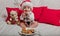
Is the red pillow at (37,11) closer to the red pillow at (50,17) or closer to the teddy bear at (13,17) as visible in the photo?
the red pillow at (50,17)

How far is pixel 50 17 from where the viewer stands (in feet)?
5.47

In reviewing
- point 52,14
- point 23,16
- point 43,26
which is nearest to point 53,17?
point 52,14

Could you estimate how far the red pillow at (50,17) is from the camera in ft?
5.25

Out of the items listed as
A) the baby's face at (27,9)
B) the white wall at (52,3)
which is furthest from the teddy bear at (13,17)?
the white wall at (52,3)

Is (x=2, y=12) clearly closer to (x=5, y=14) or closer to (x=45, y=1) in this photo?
(x=5, y=14)

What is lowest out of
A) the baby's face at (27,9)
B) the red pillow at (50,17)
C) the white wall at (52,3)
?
the red pillow at (50,17)

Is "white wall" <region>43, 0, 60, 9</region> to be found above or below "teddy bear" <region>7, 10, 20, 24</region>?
above

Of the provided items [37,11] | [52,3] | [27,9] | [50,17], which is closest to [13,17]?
[27,9]

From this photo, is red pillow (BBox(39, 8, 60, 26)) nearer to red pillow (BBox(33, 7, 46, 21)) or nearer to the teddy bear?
red pillow (BBox(33, 7, 46, 21))

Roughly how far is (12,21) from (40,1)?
1.89 feet

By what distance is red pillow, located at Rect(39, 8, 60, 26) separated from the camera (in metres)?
1.60

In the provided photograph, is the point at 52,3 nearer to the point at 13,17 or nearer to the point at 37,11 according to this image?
the point at 37,11

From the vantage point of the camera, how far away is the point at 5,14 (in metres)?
1.94

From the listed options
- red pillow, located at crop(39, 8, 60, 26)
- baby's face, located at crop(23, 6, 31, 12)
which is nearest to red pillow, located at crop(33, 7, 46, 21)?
red pillow, located at crop(39, 8, 60, 26)
